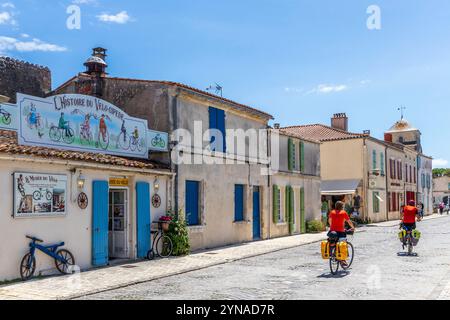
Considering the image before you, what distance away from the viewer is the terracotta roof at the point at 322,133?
112 ft

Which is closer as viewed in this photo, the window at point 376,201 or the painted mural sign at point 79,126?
the painted mural sign at point 79,126

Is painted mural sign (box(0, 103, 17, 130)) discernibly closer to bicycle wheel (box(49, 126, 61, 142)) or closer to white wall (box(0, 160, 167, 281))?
white wall (box(0, 160, 167, 281))

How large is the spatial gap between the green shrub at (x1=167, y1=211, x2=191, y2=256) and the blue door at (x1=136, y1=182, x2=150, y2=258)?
0.77 meters

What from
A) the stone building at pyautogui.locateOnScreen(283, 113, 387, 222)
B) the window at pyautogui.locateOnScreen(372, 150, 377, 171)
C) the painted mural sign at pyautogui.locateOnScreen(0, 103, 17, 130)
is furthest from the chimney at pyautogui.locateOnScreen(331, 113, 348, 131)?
the painted mural sign at pyautogui.locateOnScreen(0, 103, 17, 130)

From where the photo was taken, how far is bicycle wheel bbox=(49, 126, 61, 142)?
1213 centimetres

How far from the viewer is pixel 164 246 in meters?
15.2

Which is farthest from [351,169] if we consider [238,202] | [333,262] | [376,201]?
[333,262]

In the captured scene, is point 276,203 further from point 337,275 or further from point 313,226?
point 337,275

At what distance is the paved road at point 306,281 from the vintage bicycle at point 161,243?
2174mm

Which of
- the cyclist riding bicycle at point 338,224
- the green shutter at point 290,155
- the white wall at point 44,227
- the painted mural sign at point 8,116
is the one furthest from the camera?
the green shutter at point 290,155

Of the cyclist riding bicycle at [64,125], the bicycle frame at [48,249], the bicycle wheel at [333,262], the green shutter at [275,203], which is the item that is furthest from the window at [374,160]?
the bicycle frame at [48,249]

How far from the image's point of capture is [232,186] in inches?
747

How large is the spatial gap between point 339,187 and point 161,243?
20.4m

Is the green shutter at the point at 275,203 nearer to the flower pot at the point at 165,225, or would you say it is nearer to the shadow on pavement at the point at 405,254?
the shadow on pavement at the point at 405,254
